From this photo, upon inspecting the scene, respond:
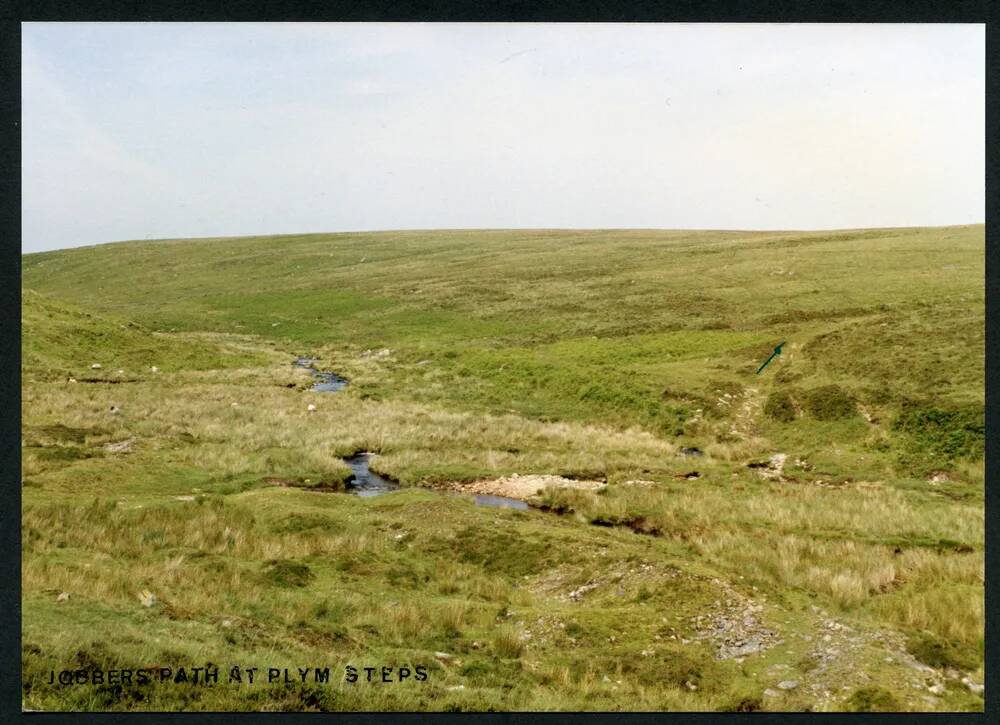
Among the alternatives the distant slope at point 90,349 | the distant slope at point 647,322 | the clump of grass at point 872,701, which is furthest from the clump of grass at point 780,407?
the distant slope at point 90,349

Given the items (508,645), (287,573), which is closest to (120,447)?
Result: (287,573)

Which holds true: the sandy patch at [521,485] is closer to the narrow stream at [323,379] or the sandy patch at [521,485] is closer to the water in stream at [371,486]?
the water in stream at [371,486]

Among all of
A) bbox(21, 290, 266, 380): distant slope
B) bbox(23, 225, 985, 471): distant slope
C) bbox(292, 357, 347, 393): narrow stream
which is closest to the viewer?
bbox(23, 225, 985, 471): distant slope

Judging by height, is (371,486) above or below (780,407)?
below

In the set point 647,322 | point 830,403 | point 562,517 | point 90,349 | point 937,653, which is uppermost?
point 647,322

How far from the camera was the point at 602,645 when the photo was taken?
10.3 m

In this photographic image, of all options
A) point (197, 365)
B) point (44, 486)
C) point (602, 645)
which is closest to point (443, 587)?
point (602, 645)

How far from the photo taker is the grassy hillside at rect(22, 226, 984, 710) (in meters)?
9.15

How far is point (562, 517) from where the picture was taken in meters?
17.8

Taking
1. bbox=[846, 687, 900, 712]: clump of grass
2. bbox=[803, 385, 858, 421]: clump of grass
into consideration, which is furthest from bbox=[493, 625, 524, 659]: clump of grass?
bbox=[803, 385, 858, 421]: clump of grass

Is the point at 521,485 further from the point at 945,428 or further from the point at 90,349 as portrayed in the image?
the point at 90,349

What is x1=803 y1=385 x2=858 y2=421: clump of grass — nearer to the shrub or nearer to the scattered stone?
the shrub

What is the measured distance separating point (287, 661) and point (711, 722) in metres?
5.81
